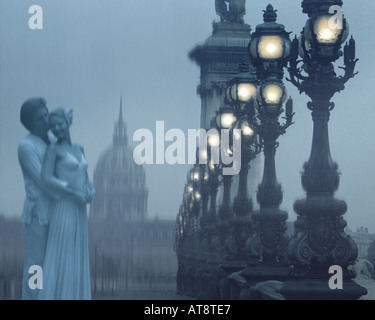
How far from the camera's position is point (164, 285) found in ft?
254

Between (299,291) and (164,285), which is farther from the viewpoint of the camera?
(164,285)

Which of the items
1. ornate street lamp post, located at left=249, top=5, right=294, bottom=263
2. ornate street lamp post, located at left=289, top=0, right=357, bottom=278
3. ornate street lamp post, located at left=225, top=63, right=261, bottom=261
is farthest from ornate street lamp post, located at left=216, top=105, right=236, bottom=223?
ornate street lamp post, located at left=289, top=0, right=357, bottom=278

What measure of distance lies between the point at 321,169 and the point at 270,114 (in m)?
5.42

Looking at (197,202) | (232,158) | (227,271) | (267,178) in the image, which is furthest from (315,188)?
(197,202)

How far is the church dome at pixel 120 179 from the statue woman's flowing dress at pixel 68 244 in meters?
133

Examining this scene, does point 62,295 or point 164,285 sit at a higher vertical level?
point 164,285

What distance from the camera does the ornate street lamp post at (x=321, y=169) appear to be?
49.1 feet

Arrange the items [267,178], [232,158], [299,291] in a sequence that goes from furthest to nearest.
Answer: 1. [232,158]
2. [267,178]
3. [299,291]

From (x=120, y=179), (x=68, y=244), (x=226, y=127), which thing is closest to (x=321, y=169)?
(x=68, y=244)

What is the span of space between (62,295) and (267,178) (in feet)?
27.7

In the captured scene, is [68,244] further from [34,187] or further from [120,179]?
[120,179]

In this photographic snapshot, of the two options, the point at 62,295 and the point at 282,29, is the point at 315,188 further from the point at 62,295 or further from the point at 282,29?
the point at 282,29

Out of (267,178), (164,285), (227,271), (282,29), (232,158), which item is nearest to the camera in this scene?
(282,29)
